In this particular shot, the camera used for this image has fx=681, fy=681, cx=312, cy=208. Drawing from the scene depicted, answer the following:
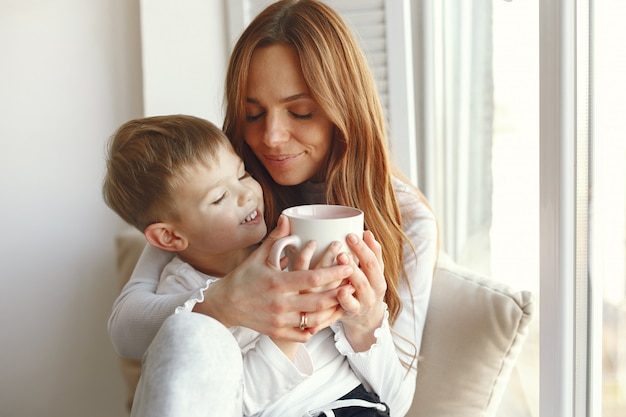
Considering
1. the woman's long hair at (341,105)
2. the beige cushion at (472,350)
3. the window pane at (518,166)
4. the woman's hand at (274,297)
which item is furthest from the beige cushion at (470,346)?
the woman's hand at (274,297)

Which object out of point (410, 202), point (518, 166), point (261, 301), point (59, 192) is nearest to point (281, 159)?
point (410, 202)

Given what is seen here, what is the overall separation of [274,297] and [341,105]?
0.47 m

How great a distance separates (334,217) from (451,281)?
482 mm

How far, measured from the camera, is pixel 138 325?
1.24 meters

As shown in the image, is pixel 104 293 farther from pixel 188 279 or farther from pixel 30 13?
pixel 188 279

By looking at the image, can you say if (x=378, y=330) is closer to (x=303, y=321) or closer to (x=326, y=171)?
(x=303, y=321)

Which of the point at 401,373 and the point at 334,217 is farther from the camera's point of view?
the point at 401,373

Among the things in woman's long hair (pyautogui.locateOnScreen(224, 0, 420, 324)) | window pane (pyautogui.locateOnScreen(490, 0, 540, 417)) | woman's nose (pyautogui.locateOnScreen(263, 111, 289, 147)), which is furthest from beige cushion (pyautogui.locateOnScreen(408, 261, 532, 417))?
woman's nose (pyautogui.locateOnScreen(263, 111, 289, 147))

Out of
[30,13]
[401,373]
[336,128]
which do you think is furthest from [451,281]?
[30,13]

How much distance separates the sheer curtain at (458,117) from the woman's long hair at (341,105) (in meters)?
0.67

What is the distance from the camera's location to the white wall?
2238 millimetres

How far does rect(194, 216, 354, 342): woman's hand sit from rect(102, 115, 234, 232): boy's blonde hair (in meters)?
0.22

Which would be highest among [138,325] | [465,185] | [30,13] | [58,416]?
[30,13]

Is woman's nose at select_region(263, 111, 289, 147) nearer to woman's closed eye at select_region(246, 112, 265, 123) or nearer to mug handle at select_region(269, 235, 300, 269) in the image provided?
woman's closed eye at select_region(246, 112, 265, 123)
